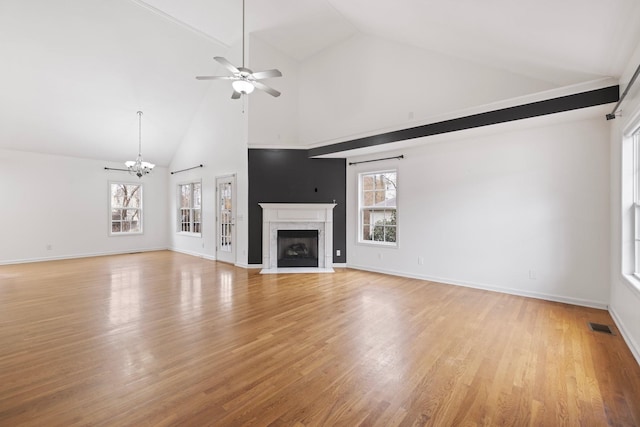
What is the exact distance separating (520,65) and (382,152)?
8.44 feet

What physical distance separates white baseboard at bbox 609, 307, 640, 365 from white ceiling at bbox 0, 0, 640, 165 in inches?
107

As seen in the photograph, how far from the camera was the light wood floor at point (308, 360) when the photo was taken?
1.79 meters

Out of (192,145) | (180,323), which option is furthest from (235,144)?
(180,323)

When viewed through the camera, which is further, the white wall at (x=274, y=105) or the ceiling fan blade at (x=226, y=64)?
the white wall at (x=274, y=105)

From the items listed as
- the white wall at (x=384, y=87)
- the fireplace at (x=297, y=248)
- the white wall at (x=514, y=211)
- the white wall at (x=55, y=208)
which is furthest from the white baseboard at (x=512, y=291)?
the white wall at (x=55, y=208)

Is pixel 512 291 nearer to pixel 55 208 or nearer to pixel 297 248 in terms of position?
pixel 297 248

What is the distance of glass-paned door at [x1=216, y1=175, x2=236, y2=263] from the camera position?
6865mm

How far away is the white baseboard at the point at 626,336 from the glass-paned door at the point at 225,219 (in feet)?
21.5

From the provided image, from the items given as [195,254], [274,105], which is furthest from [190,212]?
[274,105]

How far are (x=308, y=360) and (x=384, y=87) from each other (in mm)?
4924

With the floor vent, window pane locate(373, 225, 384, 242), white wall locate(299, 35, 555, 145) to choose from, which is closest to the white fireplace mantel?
window pane locate(373, 225, 384, 242)

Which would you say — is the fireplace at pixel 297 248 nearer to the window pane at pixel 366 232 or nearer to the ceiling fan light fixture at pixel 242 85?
the window pane at pixel 366 232

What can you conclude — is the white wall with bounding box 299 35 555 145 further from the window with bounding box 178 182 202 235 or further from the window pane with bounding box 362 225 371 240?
the window with bounding box 178 182 202 235

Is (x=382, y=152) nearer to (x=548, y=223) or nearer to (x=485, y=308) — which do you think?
(x=548, y=223)
